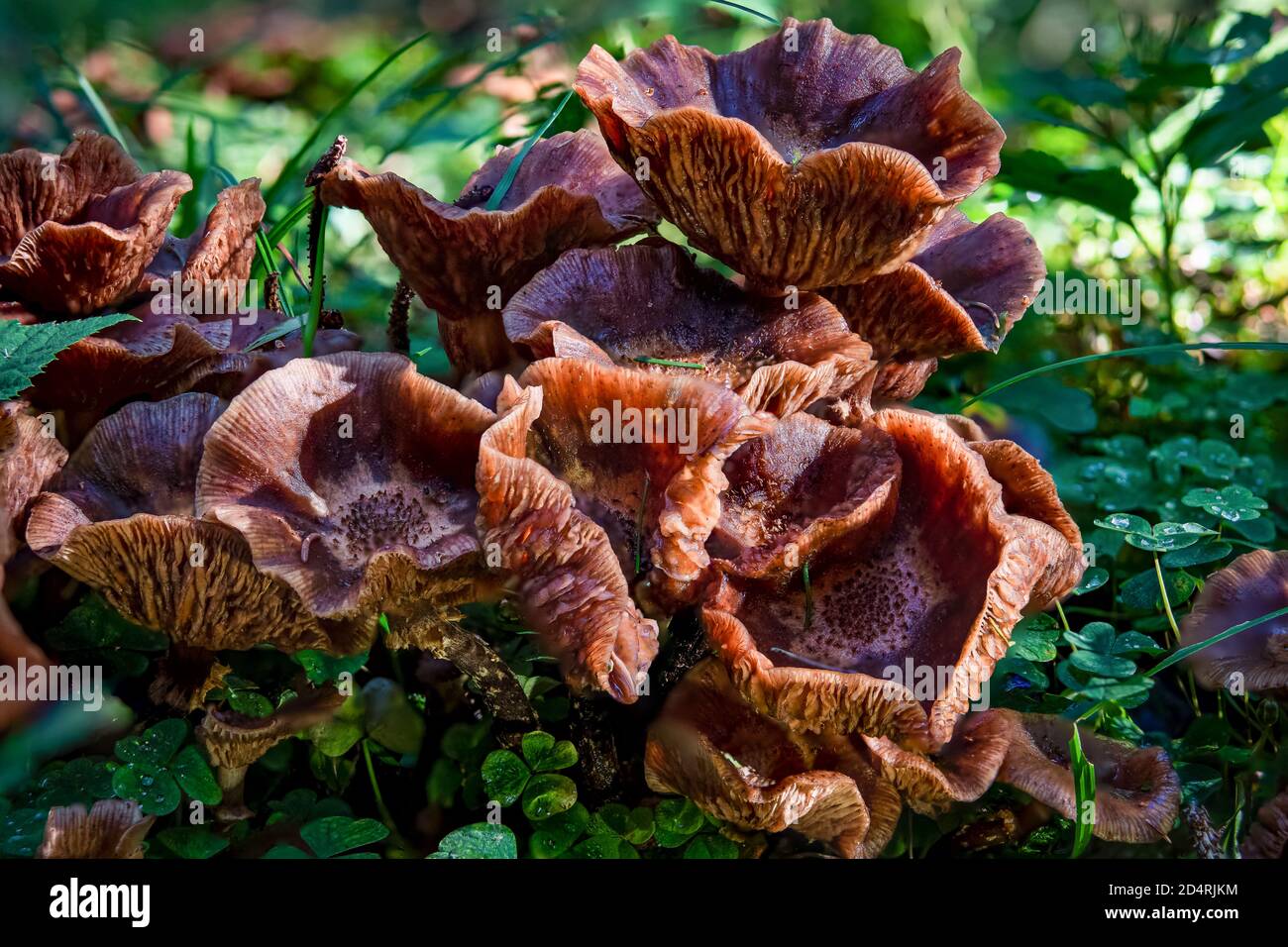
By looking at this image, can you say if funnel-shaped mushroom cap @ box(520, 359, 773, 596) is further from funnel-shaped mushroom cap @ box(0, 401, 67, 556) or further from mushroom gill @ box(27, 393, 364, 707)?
funnel-shaped mushroom cap @ box(0, 401, 67, 556)

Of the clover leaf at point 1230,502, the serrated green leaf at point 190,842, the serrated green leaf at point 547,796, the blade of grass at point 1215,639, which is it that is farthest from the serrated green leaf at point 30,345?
the clover leaf at point 1230,502

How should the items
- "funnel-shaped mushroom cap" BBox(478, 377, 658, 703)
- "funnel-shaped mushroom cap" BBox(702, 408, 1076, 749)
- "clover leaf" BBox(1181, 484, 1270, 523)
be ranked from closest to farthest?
"funnel-shaped mushroom cap" BBox(478, 377, 658, 703), "funnel-shaped mushroom cap" BBox(702, 408, 1076, 749), "clover leaf" BBox(1181, 484, 1270, 523)

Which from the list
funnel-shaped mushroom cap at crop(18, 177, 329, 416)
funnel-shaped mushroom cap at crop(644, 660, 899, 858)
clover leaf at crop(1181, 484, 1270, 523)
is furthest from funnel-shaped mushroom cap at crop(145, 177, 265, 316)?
clover leaf at crop(1181, 484, 1270, 523)

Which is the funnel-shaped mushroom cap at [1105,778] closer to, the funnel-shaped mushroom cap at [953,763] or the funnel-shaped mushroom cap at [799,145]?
the funnel-shaped mushroom cap at [953,763]

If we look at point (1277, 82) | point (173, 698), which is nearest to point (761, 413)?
point (173, 698)

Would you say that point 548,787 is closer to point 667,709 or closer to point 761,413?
point 667,709

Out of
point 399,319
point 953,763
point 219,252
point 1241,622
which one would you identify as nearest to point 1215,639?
point 1241,622
